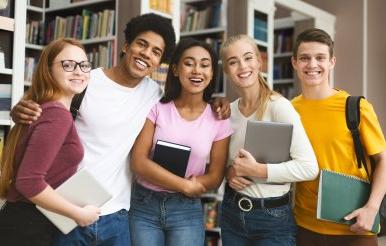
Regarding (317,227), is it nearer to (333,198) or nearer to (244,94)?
(333,198)

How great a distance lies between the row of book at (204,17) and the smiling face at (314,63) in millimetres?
3511

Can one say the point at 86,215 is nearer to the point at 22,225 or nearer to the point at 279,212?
the point at 22,225

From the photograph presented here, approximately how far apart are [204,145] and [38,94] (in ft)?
A: 2.18

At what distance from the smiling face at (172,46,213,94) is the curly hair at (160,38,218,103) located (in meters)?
0.02

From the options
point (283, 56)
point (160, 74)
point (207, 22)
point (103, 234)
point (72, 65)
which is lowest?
point (103, 234)

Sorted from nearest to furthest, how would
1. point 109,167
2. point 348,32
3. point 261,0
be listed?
point 109,167 < point 261,0 < point 348,32

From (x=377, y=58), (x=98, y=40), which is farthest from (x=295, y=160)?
(x=377, y=58)

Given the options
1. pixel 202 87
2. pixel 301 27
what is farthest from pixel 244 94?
pixel 301 27

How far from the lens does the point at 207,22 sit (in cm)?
571

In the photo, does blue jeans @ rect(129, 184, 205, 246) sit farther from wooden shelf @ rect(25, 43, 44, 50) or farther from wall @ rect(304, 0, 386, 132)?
wall @ rect(304, 0, 386, 132)

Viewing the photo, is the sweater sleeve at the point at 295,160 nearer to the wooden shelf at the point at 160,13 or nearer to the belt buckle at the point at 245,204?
the belt buckle at the point at 245,204

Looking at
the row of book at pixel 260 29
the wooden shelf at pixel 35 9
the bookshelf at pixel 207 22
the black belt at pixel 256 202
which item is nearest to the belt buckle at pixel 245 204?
the black belt at pixel 256 202

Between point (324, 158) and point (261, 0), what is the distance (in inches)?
126

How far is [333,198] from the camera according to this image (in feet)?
6.35
